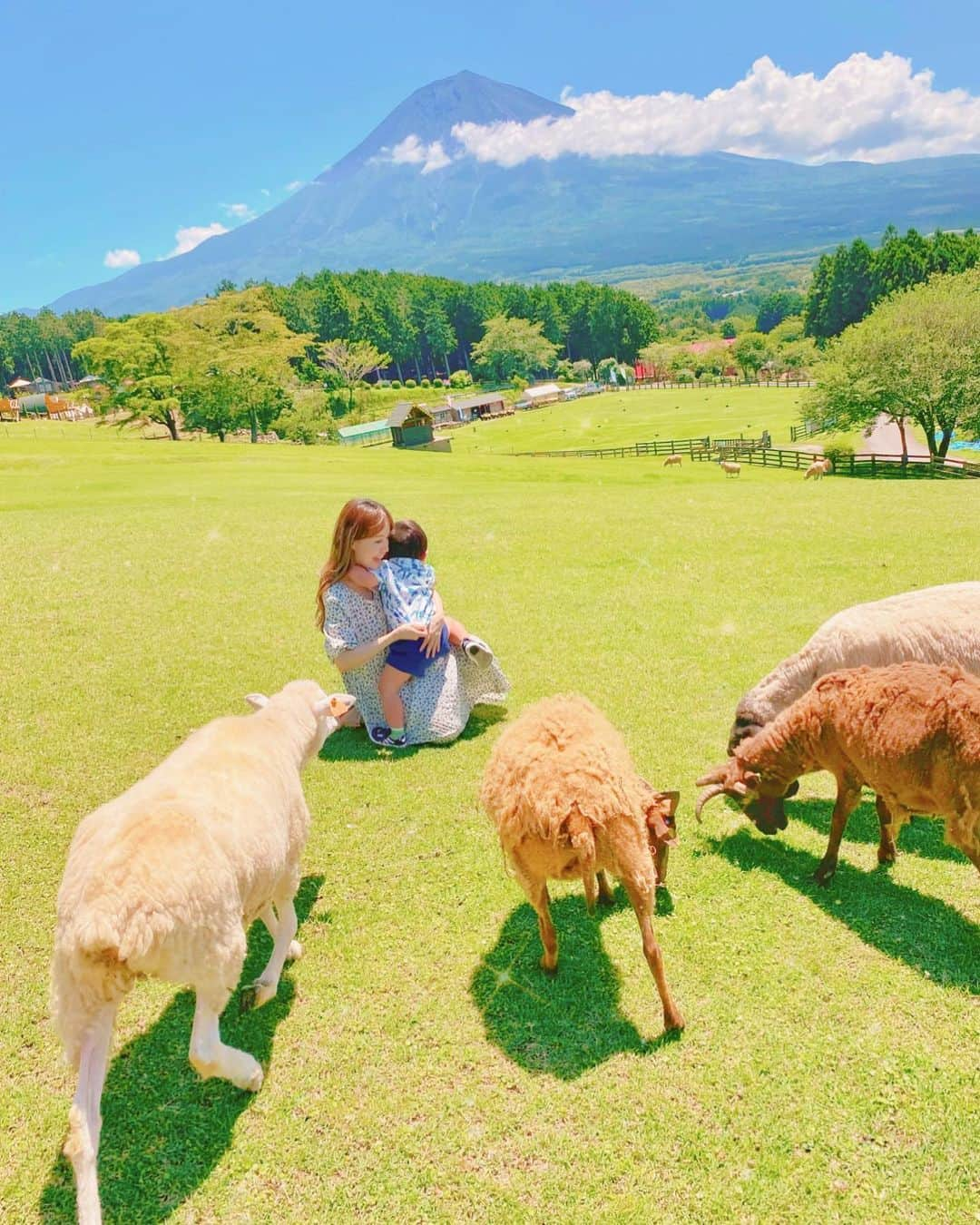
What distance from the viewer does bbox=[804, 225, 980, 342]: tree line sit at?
276ft

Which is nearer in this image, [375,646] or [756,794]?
[756,794]

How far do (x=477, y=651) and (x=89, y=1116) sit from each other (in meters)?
4.90

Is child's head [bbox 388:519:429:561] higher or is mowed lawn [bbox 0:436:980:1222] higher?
child's head [bbox 388:519:429:561]

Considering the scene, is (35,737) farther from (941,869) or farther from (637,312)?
(637,312)

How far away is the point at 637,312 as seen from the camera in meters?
138

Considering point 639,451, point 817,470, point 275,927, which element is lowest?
point 817,470

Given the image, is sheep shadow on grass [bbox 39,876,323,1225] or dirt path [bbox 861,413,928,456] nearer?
sheep shadow on grass [bbox 39,876,323,1225]

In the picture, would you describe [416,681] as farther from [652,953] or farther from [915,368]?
[915,368]

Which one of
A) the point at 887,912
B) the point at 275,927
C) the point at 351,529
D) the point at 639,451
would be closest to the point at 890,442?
the point at 639,451

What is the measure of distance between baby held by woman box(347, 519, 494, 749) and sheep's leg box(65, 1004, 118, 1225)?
4067 millimetres

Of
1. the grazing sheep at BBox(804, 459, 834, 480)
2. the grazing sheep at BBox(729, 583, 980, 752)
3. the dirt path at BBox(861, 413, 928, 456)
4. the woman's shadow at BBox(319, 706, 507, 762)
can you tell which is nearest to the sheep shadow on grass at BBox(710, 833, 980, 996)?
the grazing sheep at BBox(729, 583, 980, 752)

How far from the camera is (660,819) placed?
451cm

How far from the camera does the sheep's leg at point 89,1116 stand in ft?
9.55

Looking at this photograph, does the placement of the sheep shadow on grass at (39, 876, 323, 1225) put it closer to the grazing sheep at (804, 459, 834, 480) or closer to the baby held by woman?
the baby held by woman
